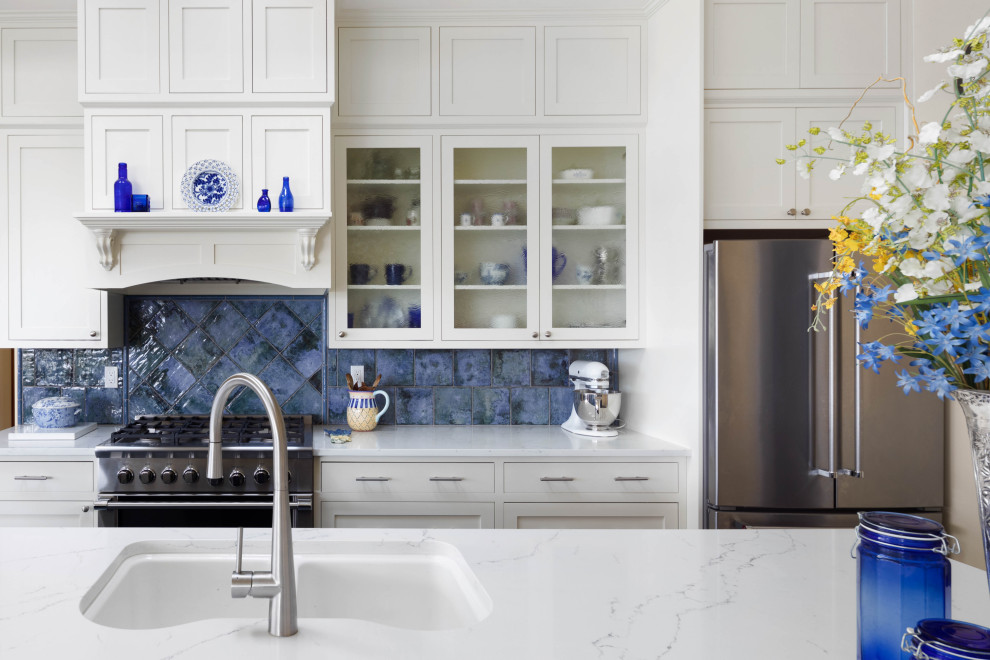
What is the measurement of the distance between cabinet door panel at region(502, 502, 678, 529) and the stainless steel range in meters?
0.82

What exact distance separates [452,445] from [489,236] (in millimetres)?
944

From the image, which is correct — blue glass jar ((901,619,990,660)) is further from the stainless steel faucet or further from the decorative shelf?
the decorative shelf

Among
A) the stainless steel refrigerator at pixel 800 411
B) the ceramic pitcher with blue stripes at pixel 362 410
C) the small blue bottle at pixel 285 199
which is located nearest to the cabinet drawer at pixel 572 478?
the stainless steel refrigerator at pixel 800 411

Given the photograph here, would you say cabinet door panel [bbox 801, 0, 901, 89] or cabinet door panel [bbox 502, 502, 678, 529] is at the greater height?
cabinet door panel [bbox 801, 0, 901, 89]

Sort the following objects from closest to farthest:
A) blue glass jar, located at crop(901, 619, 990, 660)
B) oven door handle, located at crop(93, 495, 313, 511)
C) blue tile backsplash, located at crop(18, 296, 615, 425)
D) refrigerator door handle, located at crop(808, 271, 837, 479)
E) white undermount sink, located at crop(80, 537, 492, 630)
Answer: blue glass jar, located at crop(901, 619, 990, 660) → white undermount sink, located at crop(80, 537, 492, 630) → refrigerator door handle, located at crop(808, 271, 837, 479) → oven door handle, located at crop(93, 495, 313, 511) → blue tile backsplash, located at crop(18, 296, 615, 425)

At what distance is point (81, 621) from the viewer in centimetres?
92

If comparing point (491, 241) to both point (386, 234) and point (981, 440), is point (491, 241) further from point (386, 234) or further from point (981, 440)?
point (981, 440)

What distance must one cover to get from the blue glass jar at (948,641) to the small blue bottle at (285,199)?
7.88 ft

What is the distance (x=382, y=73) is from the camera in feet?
8.86

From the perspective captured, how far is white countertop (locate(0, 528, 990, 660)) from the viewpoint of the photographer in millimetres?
858

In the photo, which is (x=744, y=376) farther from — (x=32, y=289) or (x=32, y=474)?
(x=32, y=289)

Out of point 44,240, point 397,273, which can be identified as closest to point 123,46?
point 44,240

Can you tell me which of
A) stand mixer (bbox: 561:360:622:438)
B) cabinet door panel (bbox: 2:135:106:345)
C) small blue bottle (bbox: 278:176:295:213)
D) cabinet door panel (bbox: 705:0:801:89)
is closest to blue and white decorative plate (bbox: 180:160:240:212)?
small blue bottle (bbox: 278:176:295:213)

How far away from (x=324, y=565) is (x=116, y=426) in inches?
86.0
